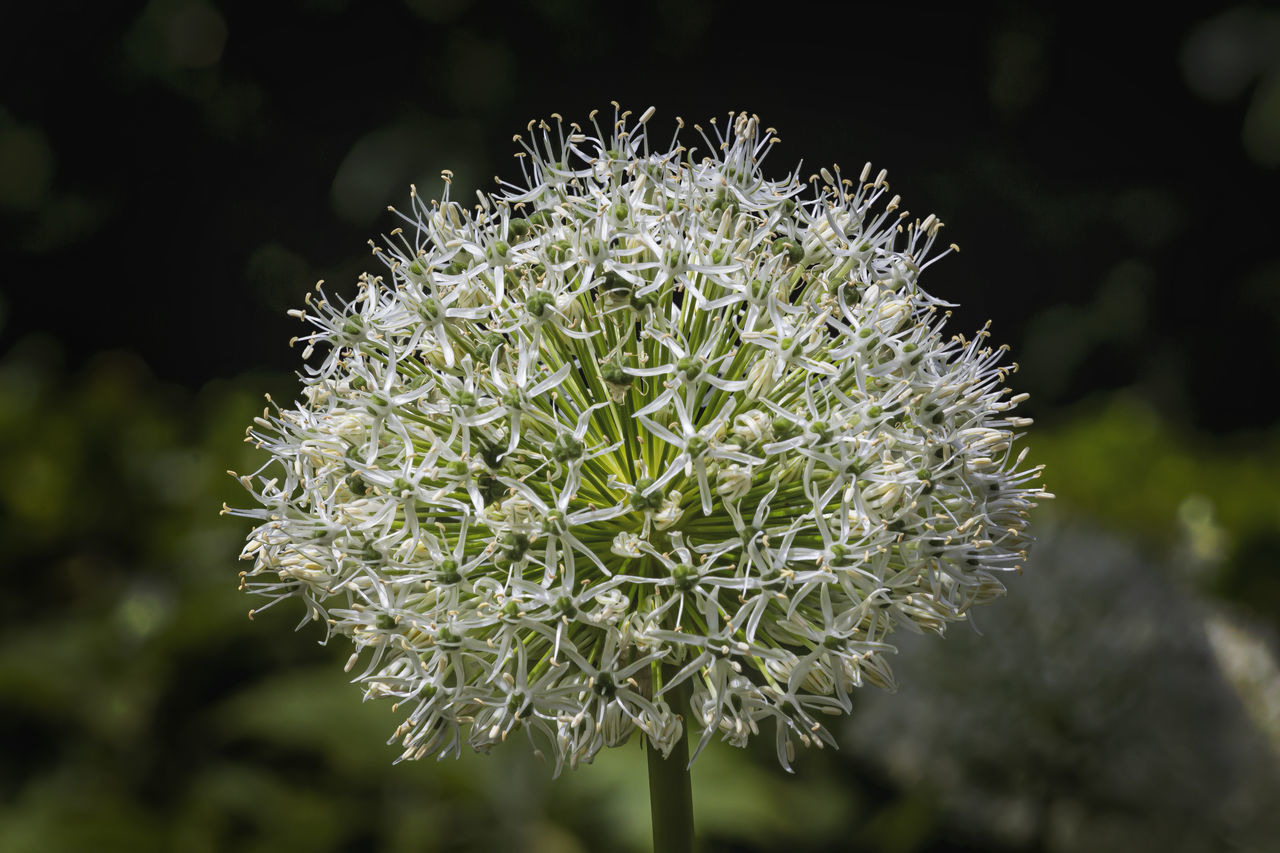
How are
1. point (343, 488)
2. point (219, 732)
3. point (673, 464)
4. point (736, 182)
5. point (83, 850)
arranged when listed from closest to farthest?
point (673, 464) → point (343, 488) → point (736, 182) → point (83, 850) → point (219, 732)

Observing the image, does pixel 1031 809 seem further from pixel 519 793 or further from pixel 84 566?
pixel 84 566

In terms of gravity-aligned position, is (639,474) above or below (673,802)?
above

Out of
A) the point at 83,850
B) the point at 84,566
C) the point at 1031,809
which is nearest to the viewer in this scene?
the point at 1031,809

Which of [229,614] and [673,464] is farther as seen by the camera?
[229,614]

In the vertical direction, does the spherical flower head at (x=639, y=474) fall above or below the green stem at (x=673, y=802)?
above

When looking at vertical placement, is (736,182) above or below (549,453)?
above

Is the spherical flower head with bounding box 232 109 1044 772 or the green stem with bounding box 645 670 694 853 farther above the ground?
the spherical flower head with bounding box 232 109 1044 772

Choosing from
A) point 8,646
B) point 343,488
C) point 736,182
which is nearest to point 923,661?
point 736,182

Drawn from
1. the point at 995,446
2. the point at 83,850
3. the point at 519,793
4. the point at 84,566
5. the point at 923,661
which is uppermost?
the point at 84,566
